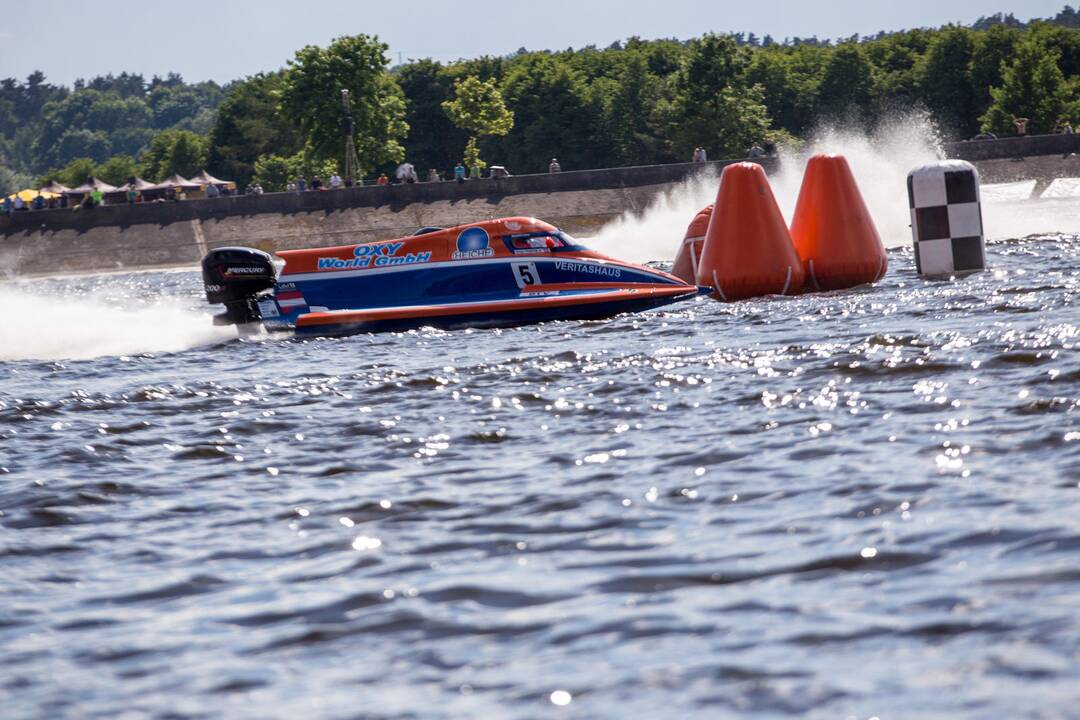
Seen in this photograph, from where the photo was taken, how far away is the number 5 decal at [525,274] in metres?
15.2

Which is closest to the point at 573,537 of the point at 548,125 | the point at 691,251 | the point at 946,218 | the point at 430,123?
the point at 946,218

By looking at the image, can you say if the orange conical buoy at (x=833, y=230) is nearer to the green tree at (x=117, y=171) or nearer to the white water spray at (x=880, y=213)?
the white water spray at (x=880, y=213)

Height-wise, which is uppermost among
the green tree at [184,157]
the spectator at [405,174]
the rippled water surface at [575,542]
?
the green tree at [184,157]

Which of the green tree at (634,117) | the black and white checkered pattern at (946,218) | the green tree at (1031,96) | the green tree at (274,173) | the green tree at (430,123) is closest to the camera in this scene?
the black and white checkered pattern at (946,218)

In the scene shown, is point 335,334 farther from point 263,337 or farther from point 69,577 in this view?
point 69,577

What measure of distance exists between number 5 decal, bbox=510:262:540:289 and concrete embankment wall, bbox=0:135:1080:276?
2926cm

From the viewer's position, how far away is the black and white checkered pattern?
15.4 metres

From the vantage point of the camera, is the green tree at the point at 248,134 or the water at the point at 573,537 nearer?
the water at the point at 573,537

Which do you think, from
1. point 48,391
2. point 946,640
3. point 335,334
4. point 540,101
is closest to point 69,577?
point 946,640

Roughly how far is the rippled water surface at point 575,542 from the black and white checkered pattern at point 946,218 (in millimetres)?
5294

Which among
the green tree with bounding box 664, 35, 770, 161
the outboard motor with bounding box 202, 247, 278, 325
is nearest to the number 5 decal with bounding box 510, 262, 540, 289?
the outboard motor with bounding box 202, 247, 278, 325

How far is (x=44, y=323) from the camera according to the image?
17.4 meters

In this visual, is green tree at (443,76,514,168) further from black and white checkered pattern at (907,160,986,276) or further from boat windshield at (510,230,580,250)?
boat windshield at (510,230,580,250)

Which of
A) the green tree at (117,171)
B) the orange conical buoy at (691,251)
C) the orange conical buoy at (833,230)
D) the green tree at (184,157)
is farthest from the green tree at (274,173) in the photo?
the orange conical buoy at (833,230)
